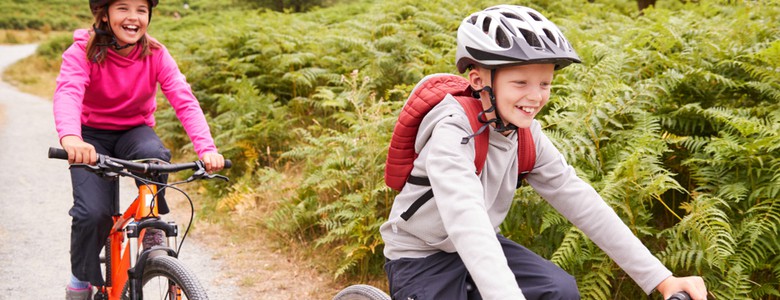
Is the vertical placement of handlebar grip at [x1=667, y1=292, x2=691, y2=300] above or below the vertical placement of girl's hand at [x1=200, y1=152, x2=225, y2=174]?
above

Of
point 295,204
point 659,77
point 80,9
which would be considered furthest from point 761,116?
point 80,9

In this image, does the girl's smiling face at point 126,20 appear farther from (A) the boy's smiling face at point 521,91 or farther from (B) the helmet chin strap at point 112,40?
(A) the boy's smiling face at point 521,91

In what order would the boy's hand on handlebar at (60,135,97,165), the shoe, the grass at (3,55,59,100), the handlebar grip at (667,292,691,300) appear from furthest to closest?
1. the grass at (3,55,59,100)
2. the shoe
3. the boy's hand on handlebar at (60,135,97,165)
4. the handlebar grip at (667,292,691,300)

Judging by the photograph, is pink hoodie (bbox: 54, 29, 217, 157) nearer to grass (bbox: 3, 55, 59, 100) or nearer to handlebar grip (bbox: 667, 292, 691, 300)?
handlebar grip (bbox: 667, 292, 691, 300)

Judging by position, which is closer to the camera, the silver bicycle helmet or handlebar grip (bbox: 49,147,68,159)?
the silver bicycle helmet

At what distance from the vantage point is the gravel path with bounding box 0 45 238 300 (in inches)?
211

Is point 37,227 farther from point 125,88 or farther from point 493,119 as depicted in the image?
point 493,119

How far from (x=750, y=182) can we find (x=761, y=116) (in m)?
Answer: 0.87

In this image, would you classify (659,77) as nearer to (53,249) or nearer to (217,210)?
(217,210)

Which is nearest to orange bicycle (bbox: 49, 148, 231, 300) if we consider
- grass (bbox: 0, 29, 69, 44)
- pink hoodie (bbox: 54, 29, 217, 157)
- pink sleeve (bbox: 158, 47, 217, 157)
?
pink sleeve (bbox: 158, 47, 217, 157)

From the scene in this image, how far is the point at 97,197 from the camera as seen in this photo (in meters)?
3.66

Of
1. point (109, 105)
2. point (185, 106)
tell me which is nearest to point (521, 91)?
point (185, 106)

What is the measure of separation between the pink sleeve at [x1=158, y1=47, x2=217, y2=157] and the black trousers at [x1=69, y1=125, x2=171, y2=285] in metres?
0.22

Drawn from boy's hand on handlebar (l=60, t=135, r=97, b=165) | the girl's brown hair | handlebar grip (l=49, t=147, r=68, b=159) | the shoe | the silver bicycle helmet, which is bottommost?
the shoe
